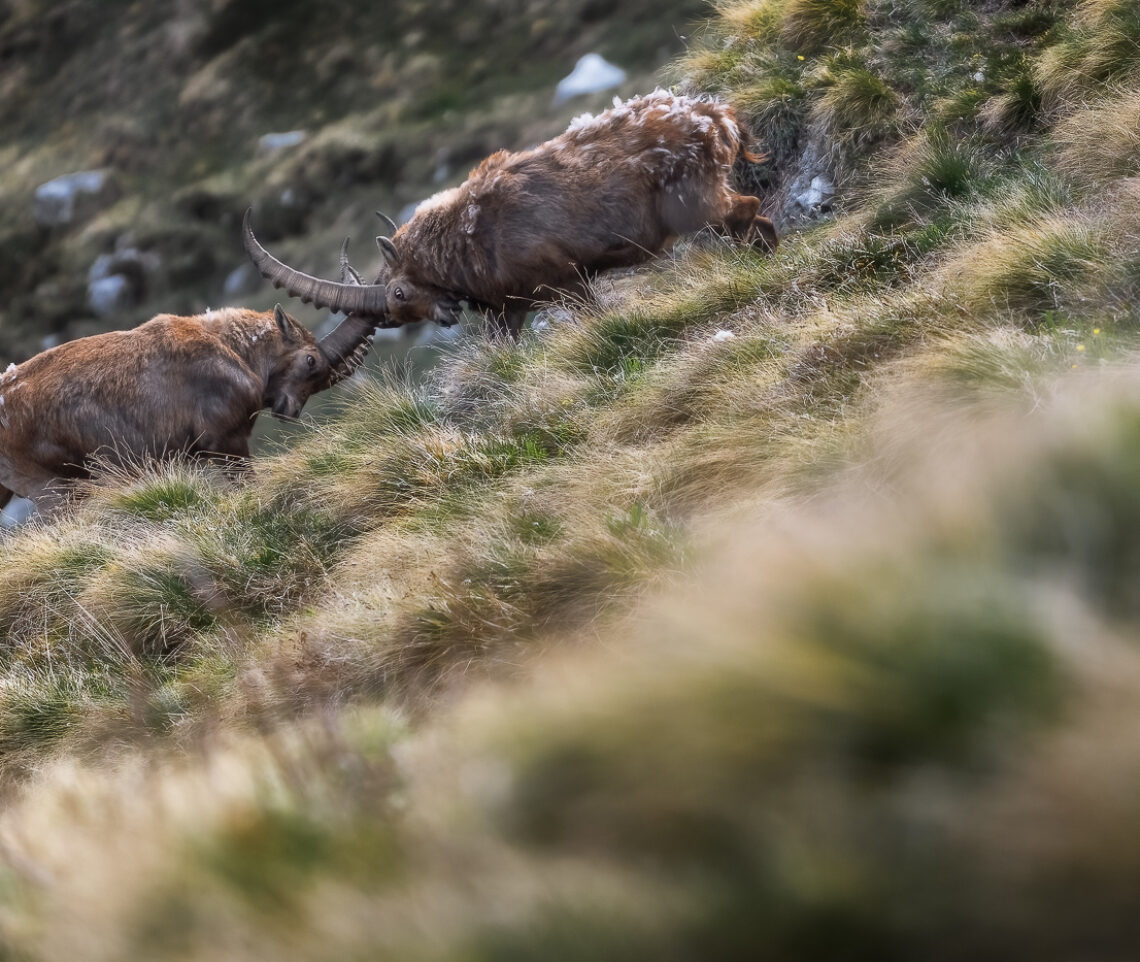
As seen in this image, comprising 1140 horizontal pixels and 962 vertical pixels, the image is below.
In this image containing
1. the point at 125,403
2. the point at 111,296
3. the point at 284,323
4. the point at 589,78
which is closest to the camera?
the point at 125,403

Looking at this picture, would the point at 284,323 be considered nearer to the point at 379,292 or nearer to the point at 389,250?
the point at 379,292

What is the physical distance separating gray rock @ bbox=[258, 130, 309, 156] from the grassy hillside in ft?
47.2

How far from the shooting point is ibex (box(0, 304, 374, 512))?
7.48 metres

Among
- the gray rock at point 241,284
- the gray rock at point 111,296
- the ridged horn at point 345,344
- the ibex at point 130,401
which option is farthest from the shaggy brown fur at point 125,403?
the gray rock at point 111,296

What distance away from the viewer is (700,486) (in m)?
3.78

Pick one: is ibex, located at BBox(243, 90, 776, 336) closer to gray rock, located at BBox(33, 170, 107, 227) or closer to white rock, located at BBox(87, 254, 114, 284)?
white rock, located at BBox(87, 254, 114, 284)

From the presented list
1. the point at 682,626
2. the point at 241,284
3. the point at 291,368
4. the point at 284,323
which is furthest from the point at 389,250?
the point at 241,284

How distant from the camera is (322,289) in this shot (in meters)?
8.61

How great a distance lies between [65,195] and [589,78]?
11916 millimetres

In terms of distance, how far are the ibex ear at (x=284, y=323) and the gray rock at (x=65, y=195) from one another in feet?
48.9

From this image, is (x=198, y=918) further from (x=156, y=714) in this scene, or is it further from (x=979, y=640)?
(x=156, y=714)

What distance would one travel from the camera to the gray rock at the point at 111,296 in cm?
1980

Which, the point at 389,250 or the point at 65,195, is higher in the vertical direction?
the point at 389,250

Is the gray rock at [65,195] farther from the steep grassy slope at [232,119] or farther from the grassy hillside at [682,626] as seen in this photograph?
the grassy hillside at [682,626]
